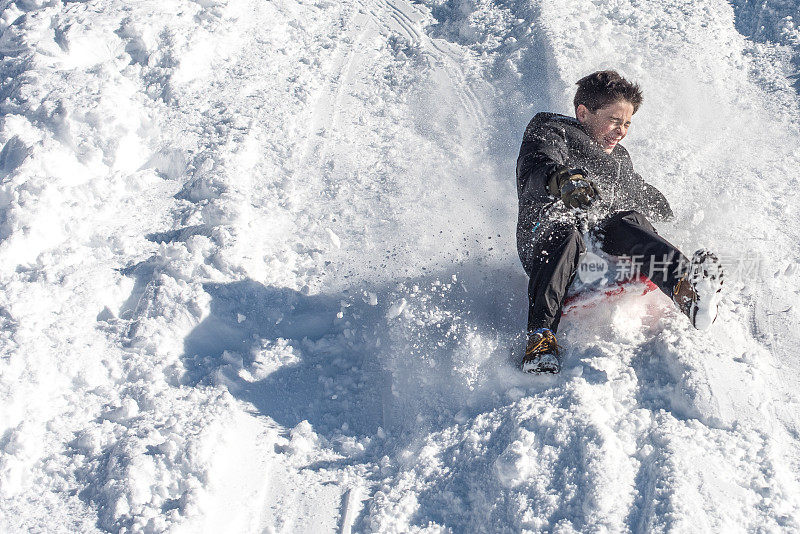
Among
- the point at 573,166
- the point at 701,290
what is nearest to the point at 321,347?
the point at 573,166

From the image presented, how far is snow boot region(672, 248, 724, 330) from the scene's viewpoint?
2576mm

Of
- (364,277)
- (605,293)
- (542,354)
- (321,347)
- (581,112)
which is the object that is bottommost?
(321,347)

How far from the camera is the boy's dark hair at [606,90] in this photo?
3320 mm

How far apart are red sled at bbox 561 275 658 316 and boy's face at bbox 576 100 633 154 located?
→ 79 cm

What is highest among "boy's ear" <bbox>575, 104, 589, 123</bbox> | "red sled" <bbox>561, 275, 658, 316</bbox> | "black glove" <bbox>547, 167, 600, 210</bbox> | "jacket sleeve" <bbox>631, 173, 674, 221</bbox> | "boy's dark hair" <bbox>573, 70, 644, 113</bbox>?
"boy's dark hair" <bbox>573, 70, 644, 113</bbox>

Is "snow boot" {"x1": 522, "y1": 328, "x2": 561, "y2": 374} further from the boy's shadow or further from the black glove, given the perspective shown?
the black glove

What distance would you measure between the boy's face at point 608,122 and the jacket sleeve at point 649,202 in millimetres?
217

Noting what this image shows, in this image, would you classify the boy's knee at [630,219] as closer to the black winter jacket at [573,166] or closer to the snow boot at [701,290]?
the black winter jacket at [573,166]

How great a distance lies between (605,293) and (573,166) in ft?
2.20

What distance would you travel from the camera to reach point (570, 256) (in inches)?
112

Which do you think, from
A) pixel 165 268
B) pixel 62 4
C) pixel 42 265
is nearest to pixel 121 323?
pixel 165 268

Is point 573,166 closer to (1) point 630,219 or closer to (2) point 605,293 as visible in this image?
(1) point 630,219

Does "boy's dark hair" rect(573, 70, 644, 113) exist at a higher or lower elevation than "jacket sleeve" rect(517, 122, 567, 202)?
higher

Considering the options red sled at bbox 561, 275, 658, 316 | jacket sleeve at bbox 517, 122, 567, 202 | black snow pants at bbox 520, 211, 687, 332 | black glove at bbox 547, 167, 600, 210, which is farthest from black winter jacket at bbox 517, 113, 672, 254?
red sled at bbox 561, 275, 658, 316
